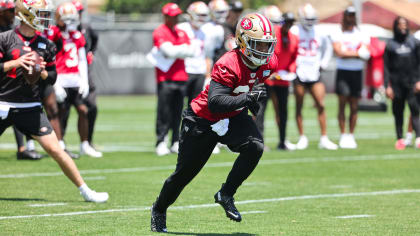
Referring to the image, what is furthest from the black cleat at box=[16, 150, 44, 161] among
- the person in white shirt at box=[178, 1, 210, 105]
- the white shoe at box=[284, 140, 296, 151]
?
the white shoe at box=[284, 140, 296, 151]

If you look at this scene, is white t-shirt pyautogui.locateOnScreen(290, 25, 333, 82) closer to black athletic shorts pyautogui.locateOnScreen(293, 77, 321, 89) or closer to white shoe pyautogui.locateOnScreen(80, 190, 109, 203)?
black athletic shorts pyautogui.locateOnScreen(293, 77, 321, 89)

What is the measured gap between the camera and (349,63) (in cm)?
1520

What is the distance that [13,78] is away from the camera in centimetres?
891

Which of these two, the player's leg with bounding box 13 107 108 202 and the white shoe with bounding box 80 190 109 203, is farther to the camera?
the white shoe with bounding box 80 190 109 203

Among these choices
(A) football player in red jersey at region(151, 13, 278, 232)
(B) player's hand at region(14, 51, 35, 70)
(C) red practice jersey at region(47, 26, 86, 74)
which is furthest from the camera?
(C) red practice jersey at region(47, 26, 86, 74)

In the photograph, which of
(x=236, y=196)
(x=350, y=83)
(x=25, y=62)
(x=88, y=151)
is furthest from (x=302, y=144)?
(x=25, y=62)

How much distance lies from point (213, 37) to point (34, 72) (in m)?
5.89

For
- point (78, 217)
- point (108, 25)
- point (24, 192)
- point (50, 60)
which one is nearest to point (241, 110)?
point (78, 217)

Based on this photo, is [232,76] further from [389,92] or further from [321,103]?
[389,92]

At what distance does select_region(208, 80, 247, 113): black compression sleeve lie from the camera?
6738 millimetres

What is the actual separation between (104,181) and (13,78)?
93.0 inches

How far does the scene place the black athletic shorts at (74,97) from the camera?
43.8 ft

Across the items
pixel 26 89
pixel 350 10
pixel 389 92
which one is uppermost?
pixel 26 89

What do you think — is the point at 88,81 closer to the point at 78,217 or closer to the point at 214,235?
the point at 78,217
